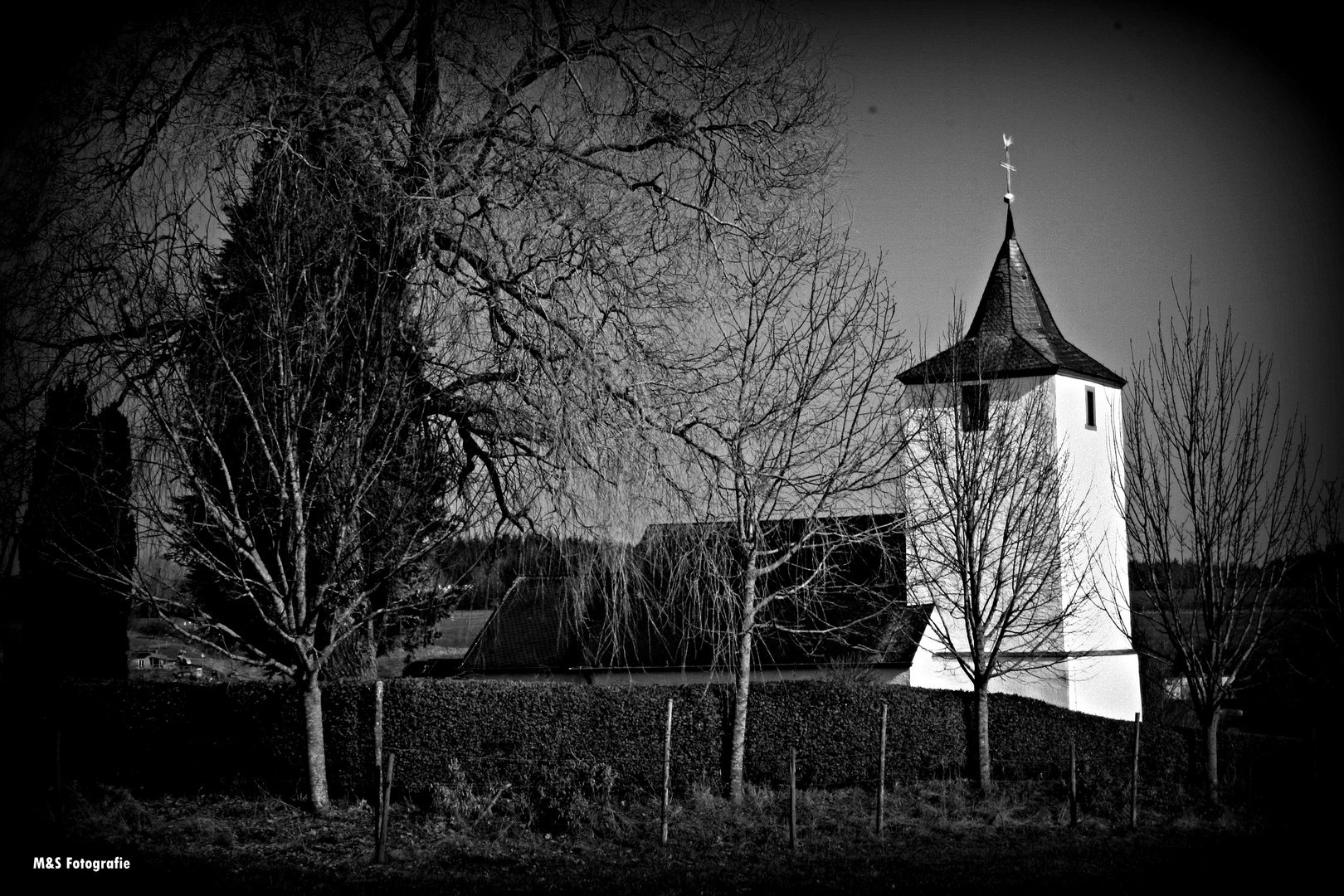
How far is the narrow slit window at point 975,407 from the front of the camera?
17.1m

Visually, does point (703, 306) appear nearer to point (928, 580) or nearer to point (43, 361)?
point (43, 361)

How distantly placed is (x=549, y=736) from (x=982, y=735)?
671cm

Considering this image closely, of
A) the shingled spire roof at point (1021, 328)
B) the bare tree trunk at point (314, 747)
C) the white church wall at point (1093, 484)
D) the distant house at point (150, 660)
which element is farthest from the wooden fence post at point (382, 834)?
the white church wall at point (1093, 484)

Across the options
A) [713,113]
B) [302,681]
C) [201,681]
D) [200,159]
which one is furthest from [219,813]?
[713,113]

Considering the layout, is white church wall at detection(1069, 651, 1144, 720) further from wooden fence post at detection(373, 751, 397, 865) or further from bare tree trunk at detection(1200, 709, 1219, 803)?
wooden fence post at detection(373, 751, 397, 865)

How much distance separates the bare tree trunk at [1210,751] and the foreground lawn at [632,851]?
2.33 meters

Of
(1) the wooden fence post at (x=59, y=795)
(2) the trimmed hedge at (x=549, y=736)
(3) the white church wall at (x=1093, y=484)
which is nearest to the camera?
(1) the wooden fence post at (x=59, y=795)

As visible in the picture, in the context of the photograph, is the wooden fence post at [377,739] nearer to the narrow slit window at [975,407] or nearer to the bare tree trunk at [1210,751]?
the narrow slit window at [975,407]

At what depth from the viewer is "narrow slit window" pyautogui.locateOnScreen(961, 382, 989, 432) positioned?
1709 cm

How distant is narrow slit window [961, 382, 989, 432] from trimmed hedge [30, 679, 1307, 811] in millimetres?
4148

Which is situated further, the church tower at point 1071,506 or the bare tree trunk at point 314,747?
the church tower at point 1071,506

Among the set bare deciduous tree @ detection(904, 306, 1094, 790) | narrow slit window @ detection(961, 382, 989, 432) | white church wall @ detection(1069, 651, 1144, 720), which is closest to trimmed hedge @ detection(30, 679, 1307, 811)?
bare deciduous tree @ detection(904, 306, 1094, 790)

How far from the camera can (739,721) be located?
535 inches

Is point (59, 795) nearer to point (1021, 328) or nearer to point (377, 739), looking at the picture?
point (377, 739)
